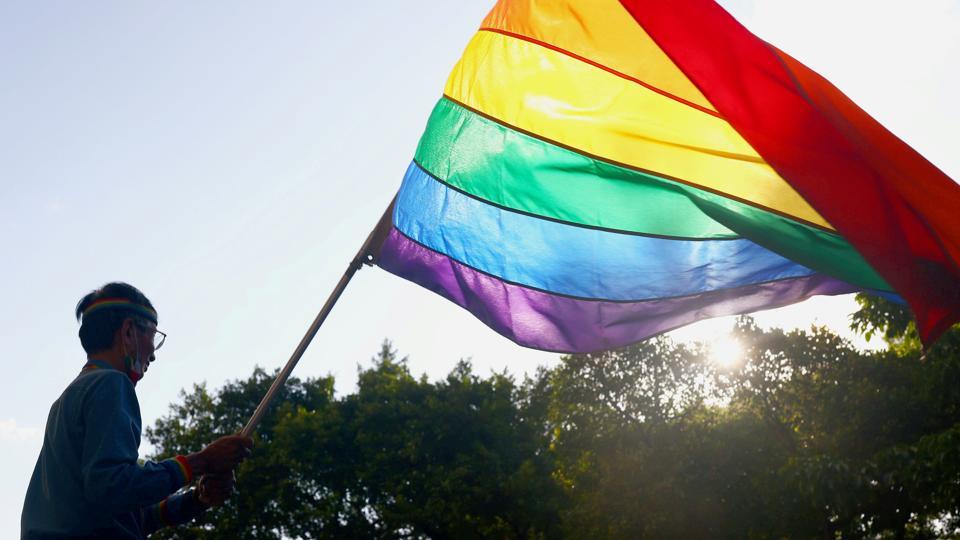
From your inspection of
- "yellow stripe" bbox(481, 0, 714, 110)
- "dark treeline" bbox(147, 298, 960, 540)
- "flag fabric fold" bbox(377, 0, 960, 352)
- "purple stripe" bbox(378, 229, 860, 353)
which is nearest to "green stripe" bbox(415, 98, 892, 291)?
"flag fabric fold" bbox(377, 0, 960, 352)

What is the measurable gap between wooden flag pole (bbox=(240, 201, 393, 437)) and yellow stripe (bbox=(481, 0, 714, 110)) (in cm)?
131

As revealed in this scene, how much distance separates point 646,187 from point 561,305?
2.88 feet

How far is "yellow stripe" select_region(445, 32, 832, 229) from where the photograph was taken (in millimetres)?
4648

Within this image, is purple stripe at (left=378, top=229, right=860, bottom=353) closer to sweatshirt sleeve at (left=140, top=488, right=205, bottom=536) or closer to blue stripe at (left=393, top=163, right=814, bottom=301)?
blue stripe at (left=393, top=163, right=814, bottom=301)

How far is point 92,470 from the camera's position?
2.84 meters

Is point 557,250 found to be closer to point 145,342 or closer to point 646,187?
point 646,187

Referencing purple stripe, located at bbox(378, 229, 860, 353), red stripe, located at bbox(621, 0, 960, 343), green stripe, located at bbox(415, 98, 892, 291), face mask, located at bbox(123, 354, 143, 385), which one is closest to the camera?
face mask, located at bbox(123, 354, 143, 385)

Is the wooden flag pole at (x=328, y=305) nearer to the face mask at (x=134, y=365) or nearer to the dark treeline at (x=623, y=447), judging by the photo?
the face mask at (x=134, y=365)

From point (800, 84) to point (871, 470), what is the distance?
51.2ft

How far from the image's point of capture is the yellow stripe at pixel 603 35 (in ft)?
15.7

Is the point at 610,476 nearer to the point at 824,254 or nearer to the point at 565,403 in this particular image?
the point at 565,403

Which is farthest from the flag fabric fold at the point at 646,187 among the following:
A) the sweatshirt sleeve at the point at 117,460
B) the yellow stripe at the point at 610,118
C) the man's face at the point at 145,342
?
the sweatshirt sleeve at the point at 117,460

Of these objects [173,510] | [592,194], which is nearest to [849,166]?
[592,194]

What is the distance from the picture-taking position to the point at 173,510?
368 cm
